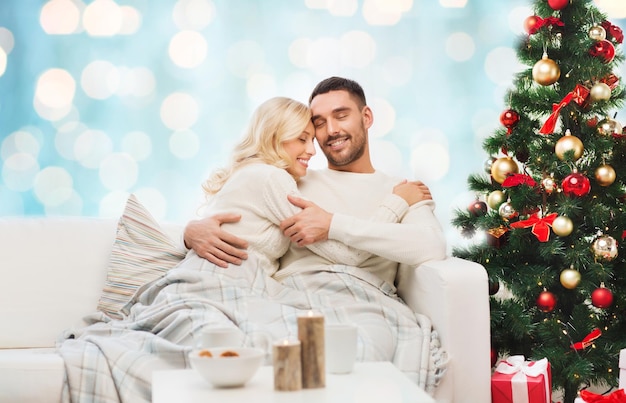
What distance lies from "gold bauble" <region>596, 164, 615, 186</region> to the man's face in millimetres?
822

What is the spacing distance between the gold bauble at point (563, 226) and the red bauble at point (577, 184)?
0.09 m

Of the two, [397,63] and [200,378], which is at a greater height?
Answer: [397,63]

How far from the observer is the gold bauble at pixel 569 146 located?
8.84 feet

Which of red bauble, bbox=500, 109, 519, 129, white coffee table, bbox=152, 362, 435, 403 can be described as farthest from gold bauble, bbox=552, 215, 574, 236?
white coffee table, bbox=152, 362, 435, 403

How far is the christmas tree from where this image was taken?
270cm

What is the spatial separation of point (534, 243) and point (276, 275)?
3.10 ft

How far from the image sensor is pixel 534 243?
114 inches

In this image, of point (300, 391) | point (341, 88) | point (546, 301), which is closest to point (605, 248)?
point (546, 301)

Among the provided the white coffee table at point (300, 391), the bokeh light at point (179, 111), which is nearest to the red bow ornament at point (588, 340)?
the white coffee table at point (300, 391)

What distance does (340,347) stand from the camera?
1.62m

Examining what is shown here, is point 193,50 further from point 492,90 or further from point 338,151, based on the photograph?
point 492,90

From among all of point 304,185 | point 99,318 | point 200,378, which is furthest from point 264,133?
point 200,378

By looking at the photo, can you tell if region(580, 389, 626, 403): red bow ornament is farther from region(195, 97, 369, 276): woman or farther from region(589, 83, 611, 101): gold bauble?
region(589, 83, 611, 101): gold bauble

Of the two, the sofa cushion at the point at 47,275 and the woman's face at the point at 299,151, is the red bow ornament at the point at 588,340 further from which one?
the sofa cushion at the point at 47,275
